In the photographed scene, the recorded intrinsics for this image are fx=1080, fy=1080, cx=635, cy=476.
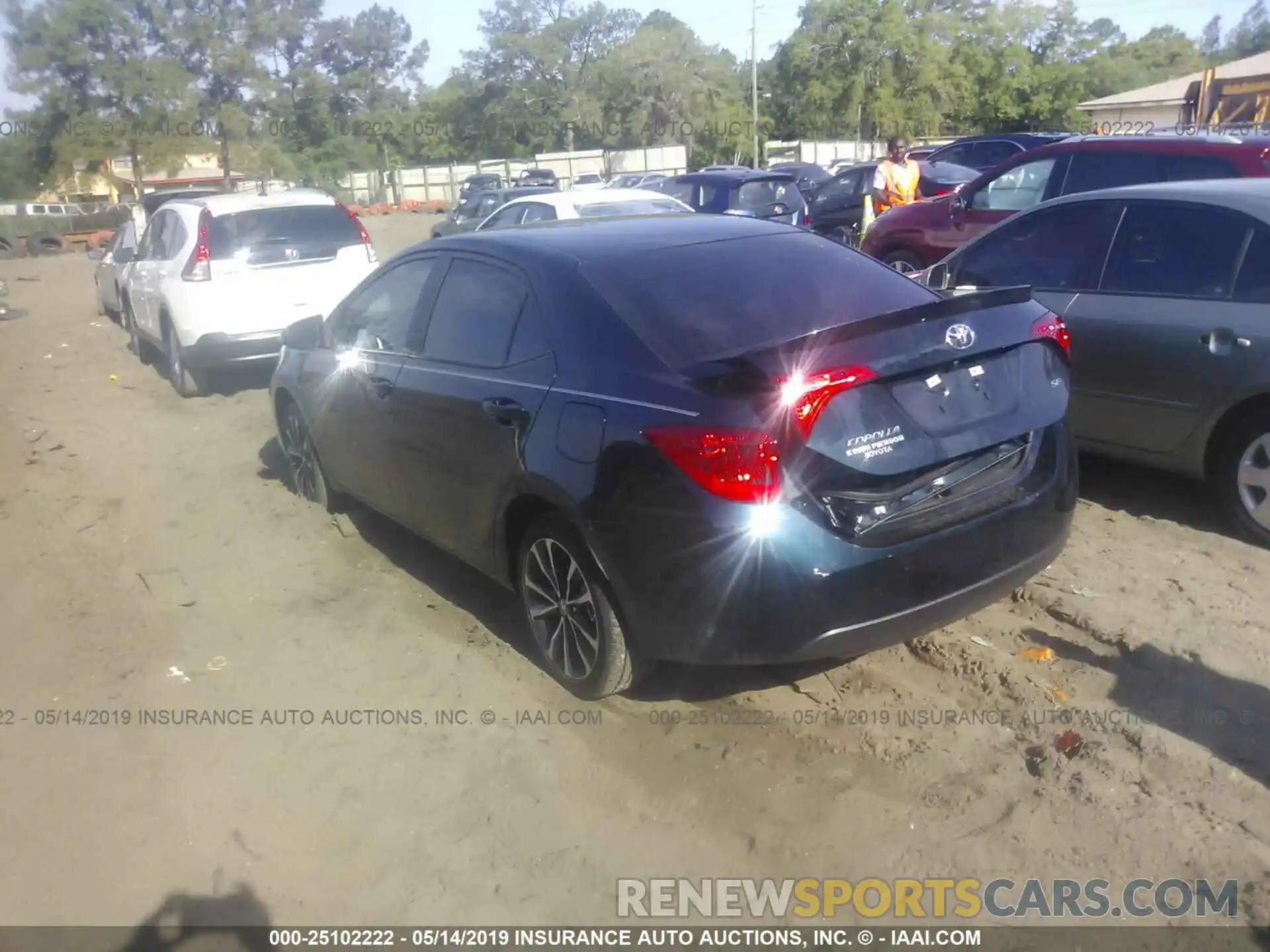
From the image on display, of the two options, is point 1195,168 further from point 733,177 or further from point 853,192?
point 853,192

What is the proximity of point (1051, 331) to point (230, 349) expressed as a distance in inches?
293

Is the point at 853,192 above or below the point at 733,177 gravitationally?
below

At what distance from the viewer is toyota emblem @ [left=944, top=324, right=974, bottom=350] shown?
Answer: 139 inches

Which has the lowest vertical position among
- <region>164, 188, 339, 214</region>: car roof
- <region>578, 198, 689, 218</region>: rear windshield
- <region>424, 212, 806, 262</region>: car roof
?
<region>578, 198, 689, 218</region>: rear windshield

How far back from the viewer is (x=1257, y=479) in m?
4.88

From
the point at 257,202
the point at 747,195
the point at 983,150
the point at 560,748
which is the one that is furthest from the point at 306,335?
the point at 983,150

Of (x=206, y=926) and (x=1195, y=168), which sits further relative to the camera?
(x=1195, y=168)

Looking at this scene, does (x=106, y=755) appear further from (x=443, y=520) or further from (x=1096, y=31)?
(x=1096, y=31)

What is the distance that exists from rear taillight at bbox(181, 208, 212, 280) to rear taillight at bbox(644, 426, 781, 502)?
7.35 metres

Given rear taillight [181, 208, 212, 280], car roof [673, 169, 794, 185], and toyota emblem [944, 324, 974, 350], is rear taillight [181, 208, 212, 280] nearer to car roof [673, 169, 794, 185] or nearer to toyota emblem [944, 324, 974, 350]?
toyota emblem [944, 324, 974, 350]

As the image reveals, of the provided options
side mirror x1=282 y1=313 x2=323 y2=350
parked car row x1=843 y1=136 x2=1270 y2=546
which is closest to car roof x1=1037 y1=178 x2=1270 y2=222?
parked car row x1=843 y1=136 x2=1270 y2=546

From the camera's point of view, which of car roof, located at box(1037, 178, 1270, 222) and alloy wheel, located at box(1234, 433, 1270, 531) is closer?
alloy wheel, located at box(1234, 433, 1270, 531)

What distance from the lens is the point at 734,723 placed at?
3912 mm

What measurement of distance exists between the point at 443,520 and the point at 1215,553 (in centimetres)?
349
